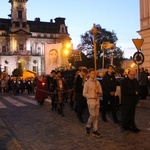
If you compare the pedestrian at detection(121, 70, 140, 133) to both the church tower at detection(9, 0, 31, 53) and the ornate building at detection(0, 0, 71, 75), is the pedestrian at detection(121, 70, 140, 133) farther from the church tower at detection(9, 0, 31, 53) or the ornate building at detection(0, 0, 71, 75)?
the church tower at detection(9, 0, 31, 53)

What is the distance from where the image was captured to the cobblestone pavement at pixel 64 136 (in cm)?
855

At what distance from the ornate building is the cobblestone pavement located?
8749 cm

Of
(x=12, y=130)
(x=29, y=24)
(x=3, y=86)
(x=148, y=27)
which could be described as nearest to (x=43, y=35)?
(x=29, y=24)

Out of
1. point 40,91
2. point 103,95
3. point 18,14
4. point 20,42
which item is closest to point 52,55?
point 40,91

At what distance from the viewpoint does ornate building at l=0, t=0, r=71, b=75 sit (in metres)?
99.9

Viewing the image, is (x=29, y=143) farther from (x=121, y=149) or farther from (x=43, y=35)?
(x=43, y=35)

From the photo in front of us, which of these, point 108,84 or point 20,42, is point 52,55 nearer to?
point 108,84

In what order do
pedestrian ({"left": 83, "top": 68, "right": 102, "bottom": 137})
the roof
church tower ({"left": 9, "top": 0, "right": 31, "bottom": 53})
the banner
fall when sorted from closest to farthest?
pedestrian ({"left": 83, "top": 68, "right": 102, "bottom": 137}) → the banner → church tower ({"left": 9, "top": 0, "right": 31, "bottom": 53}) → the roof

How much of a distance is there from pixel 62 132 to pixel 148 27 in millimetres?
16028

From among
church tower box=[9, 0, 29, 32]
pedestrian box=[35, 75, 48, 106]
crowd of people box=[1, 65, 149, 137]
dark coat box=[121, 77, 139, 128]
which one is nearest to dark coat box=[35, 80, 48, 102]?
pedestrian box=[35, 75, 48, 106]

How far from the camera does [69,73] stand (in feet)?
74.3

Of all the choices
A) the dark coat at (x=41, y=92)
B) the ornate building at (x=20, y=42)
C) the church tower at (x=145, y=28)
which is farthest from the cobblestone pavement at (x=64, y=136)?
the ornate building at (x=20, y=42)

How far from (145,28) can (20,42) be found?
80.1 meters

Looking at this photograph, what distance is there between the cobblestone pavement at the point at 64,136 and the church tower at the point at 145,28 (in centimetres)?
1159
